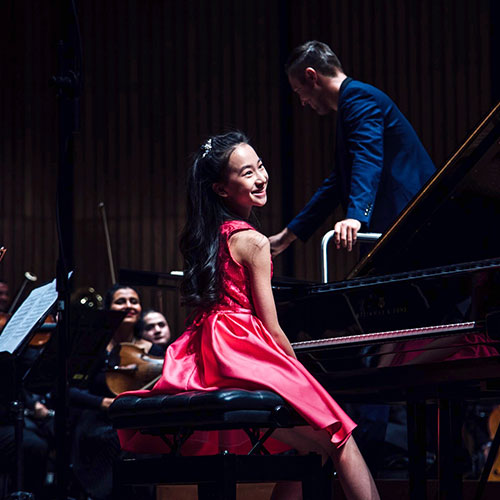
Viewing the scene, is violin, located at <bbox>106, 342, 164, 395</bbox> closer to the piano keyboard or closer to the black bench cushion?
the piano keyboard

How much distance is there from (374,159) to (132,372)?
6.09 ft

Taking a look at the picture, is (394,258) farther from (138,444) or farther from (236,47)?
(236,47)

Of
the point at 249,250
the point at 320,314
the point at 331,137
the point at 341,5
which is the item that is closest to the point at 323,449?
the point at 320,314

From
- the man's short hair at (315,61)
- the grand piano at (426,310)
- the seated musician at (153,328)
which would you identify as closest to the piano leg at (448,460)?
the grand piano at (426,310)

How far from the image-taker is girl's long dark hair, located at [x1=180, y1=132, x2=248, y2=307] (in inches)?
94.5

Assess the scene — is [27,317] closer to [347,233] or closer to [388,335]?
[347,233]

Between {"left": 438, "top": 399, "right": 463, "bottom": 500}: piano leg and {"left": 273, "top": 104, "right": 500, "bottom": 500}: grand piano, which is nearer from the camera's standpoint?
{"left": 273, "top": 104, "right": 500, "bottom": 500}: grand piano

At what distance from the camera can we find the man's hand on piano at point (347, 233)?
9.11ft

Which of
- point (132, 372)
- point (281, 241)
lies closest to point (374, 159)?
point (281, 241)

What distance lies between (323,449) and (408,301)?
0.45 metres

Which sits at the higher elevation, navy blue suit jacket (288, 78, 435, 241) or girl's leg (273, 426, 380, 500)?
navy blue suit jacket (288, 78, 435, 241)

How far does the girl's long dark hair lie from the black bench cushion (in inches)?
12.3

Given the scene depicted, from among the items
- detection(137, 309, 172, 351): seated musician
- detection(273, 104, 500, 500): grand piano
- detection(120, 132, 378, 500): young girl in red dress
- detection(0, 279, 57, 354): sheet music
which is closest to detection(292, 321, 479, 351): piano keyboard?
detection(273, 104, 500, 500): grand piano

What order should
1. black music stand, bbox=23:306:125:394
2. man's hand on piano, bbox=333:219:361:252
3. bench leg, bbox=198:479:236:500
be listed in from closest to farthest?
bench leg, bbox=198:479:236:500 → man's hand on piano, bbox=333:219:361:252 → black music stand, bbox=23:306:125:394
